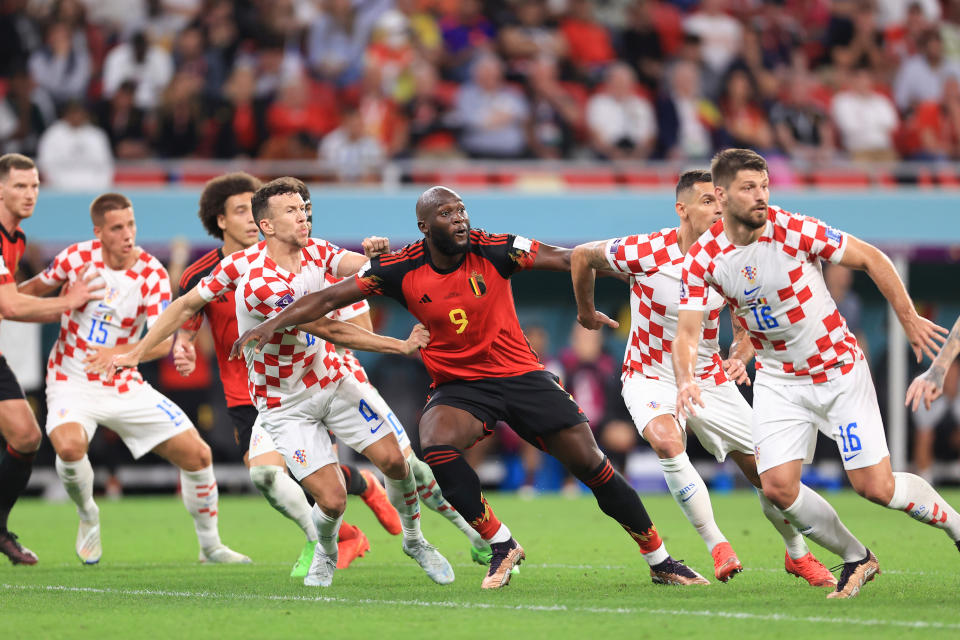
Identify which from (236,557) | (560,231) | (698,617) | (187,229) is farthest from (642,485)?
(698,617)

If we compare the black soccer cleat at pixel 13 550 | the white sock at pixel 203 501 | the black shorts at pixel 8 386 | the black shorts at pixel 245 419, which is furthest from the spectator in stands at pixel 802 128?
the black soccer cleat at pixel 13 550

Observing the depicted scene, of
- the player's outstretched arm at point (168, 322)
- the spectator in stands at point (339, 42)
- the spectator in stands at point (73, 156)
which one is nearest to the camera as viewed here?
the player's outstretched arm at point (168, 322)

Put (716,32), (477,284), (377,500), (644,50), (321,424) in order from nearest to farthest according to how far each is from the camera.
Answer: (477,284), (321,424), (377,500), (644,50), (716,32)

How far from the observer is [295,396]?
868 cm

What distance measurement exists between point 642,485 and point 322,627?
12.1m

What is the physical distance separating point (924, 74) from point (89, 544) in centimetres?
1476

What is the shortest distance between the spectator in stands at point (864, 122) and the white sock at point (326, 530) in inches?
492

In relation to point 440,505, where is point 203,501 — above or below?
below

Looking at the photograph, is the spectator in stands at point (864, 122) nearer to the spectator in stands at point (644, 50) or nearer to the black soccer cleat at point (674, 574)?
the spectator in stands at point (644, 50)

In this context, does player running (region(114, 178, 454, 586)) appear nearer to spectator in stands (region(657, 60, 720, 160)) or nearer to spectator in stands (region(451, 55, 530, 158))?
spectator in stands (region(451, 55, 530, 158))

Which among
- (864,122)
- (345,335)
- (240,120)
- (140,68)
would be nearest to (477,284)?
(345,335)

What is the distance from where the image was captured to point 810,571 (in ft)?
27.3

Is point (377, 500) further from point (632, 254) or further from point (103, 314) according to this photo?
point (632, 254)

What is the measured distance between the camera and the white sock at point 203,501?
10250 mm
